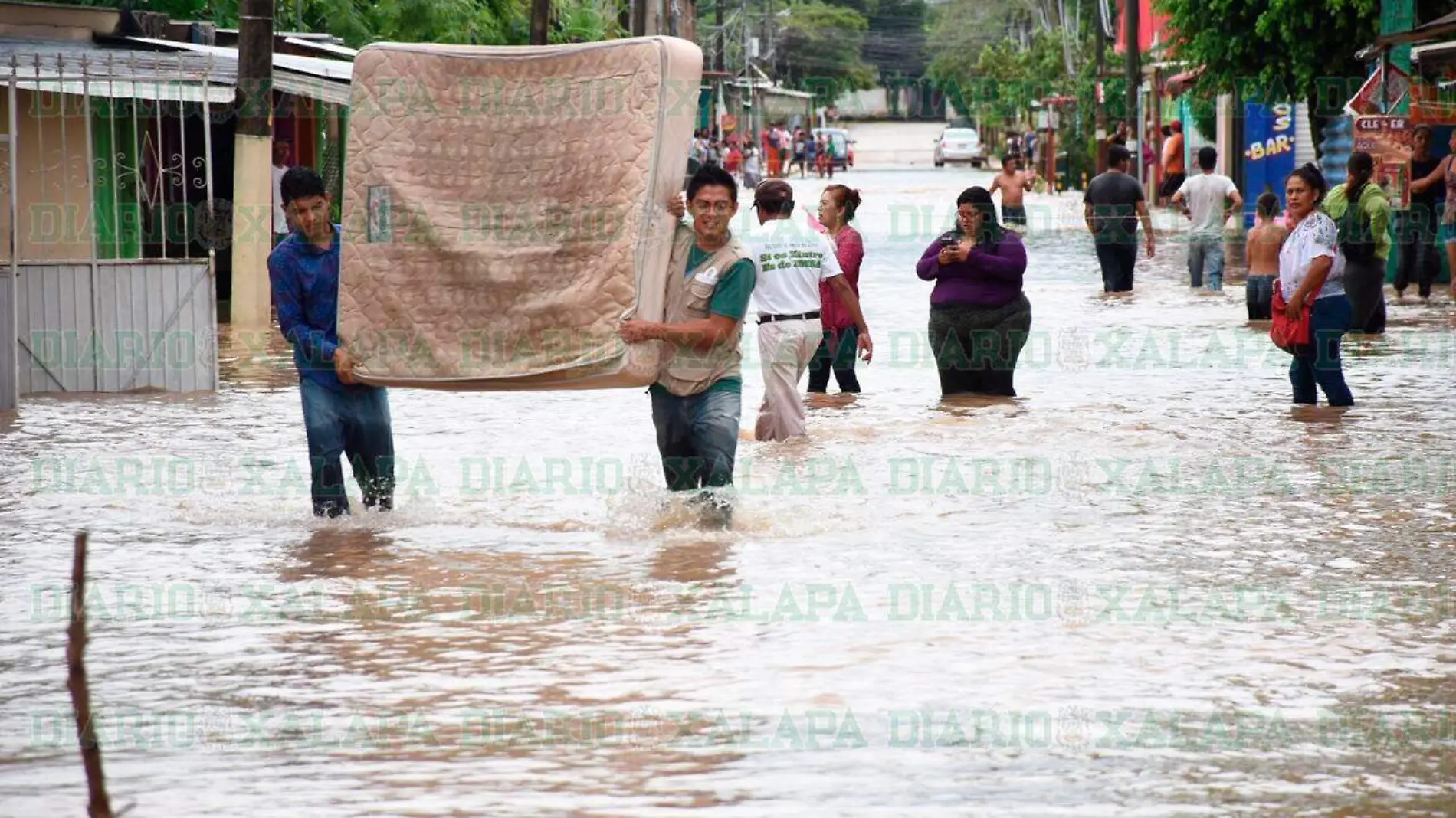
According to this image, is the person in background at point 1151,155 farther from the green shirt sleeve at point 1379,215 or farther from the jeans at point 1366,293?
the green shirt sleeve at point 1379,215

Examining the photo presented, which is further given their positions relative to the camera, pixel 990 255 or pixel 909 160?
pixel 909 160

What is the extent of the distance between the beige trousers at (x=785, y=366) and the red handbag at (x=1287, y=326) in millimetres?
3020

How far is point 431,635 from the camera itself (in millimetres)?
7219

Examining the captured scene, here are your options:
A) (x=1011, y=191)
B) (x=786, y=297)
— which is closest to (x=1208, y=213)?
(x=1011, y=191)

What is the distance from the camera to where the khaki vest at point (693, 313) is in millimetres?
8188

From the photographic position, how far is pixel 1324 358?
13133 millimetres

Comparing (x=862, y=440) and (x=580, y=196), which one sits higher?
(x=580, y=196)

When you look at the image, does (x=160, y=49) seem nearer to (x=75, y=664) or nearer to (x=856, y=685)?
(x=856, y=685)

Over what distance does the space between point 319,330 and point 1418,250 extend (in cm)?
1569

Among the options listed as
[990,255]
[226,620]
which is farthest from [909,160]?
[226,620]

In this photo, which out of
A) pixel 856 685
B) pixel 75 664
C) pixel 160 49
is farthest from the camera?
pixel 160 49

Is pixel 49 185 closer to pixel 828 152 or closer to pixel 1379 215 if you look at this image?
pixel 1379 215

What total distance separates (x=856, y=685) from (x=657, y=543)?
254 centimetres

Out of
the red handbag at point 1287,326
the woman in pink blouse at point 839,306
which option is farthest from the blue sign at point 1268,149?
the red handbag at point 1287,326
